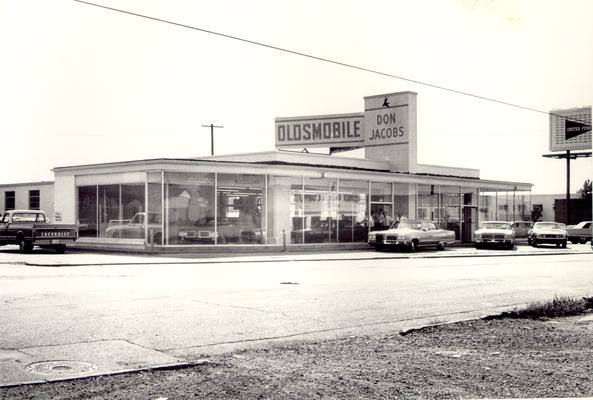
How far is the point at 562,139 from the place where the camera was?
184 ft

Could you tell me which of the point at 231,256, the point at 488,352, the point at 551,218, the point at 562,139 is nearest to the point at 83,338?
the point at 488,352

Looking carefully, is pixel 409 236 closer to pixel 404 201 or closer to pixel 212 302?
pixel 404 201

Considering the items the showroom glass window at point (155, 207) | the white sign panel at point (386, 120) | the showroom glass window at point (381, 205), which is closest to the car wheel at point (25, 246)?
the showroom glass window at point (155, 207)

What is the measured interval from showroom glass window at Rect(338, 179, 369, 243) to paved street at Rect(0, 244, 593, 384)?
10264 mm

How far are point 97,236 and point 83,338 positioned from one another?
2218cm

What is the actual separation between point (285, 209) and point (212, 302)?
1782 centimetres

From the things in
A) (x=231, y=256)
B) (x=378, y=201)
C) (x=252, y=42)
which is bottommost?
(x=231, y=256)

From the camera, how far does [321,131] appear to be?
46.1 meters

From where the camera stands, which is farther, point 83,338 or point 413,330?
point 413,330

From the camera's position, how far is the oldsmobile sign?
141 ft

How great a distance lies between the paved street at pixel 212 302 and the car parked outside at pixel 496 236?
1269 cm

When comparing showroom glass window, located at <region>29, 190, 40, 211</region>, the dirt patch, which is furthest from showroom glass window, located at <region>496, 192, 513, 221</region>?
the dirt patch

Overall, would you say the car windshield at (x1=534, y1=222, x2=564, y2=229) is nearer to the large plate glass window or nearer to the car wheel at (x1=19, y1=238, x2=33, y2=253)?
the large plate glass window

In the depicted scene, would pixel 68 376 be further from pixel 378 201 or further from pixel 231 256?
pixel 378 201
